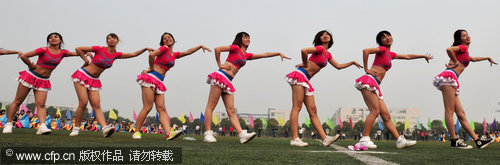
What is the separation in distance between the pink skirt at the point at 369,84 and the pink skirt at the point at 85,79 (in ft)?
16.1

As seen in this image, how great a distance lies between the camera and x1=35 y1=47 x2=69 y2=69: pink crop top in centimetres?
689

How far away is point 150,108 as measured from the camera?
6875 millimetres

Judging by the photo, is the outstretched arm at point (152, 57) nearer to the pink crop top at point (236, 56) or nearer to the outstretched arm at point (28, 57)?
the pink crop top at point (236, 56)

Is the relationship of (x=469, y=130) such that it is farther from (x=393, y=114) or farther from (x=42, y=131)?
(x=393, y=114)

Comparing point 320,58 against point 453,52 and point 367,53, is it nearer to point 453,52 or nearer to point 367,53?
point 367,53

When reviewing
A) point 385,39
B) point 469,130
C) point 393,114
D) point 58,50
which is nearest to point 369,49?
point 385,39

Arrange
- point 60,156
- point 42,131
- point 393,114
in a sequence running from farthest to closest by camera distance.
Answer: point 393,114 < point 42,131 < point 60,156

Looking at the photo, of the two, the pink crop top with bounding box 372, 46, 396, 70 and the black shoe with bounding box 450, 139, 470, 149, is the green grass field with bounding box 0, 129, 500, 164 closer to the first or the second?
the pink crop top with bounding box 372, 46, 396, 70

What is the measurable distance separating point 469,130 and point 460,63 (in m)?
1.31

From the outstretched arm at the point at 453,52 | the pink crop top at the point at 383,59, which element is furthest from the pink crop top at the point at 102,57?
the outstretched arm at the point at 453,52

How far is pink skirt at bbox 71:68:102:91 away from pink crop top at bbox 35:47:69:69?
0.55m

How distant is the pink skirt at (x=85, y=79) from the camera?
6.85m

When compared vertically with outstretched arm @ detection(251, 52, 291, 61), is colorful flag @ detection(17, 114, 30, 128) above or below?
below

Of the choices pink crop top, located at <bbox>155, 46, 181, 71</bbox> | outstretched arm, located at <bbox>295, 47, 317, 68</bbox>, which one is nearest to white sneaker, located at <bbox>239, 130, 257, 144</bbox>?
outstretched arm, located at <bbox>295, 47, 317, 68</bbox>
